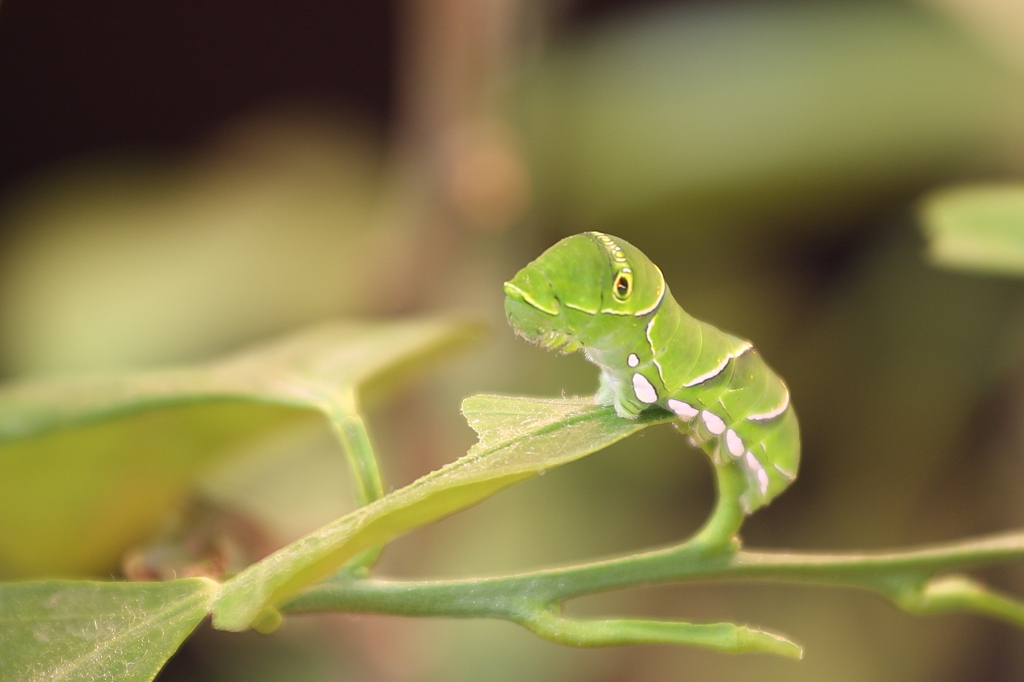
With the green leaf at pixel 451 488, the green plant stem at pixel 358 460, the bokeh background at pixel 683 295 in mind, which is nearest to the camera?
the green leaf at pixel 451 488

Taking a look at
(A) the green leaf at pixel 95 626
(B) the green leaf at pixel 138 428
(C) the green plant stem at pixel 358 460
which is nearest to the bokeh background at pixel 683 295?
(B) the green leaf at pixel 138 428

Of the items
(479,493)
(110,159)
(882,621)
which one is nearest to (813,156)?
(882,621)

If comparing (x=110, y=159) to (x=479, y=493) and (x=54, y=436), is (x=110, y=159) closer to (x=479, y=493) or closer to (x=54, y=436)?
(x=54, y=436)

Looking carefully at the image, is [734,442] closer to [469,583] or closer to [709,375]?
[709,375]

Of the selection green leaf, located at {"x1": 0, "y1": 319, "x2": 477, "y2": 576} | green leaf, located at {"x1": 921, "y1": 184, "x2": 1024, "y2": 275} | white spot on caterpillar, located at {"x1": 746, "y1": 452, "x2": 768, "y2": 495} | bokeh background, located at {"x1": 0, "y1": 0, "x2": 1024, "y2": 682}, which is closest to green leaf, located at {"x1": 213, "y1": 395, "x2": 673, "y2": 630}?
white spot on caterpillar, located at {"x1": 746, "y1": 452, "x2": 768, "y2": 495}

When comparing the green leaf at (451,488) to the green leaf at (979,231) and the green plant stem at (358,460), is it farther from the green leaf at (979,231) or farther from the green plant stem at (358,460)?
the green leaf at (979,231)

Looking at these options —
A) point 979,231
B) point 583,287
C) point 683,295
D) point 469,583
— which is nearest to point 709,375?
point 583,287
